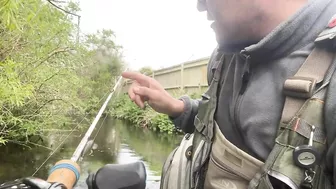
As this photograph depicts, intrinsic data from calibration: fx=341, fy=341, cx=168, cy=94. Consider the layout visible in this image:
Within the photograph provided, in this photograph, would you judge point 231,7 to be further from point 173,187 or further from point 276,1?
point 173,187

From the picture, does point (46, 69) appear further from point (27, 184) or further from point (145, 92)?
point (27, 184)

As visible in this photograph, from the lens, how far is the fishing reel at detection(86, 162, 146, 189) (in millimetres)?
683

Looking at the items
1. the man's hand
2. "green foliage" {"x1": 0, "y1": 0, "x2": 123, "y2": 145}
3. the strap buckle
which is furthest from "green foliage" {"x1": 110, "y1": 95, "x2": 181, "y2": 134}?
the strap buckle

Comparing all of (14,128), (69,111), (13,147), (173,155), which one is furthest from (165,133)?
(173,155)

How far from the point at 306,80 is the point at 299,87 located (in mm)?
19

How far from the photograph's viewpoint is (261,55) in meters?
0.77

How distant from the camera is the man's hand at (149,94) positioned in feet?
3.40

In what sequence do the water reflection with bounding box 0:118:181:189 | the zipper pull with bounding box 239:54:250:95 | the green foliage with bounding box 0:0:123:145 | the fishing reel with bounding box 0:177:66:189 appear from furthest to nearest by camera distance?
the water reflection with bounding box 0:118:181:189 → the green foliage with bounding box 0:0:123:145 → the zipper pull with bounding box 239:54:250:95 → the fishing reel with bounding box 0:177:66:189

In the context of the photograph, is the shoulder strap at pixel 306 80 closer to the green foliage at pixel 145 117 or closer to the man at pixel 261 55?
the man at pixel 261 55

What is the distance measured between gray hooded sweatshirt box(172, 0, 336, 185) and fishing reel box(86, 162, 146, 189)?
0.25m

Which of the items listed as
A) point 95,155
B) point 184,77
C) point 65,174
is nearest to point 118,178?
point 65,174

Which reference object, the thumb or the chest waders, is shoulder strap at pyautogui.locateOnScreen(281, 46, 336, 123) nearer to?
the chest waders

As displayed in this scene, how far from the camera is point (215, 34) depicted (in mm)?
849

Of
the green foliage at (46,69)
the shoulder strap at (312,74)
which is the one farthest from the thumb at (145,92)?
the green foliage at (46,69)
